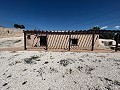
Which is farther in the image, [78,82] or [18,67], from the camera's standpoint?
[18,67]

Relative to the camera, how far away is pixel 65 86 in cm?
527

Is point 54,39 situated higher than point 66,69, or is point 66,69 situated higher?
point 54,39

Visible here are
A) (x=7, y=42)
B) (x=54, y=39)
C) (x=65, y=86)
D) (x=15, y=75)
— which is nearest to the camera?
(x=65, y=86)

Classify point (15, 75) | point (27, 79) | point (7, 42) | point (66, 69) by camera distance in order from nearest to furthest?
1. point (27, 79)
2. point (15, 75)
3. point (66, 69)
4. point (7, 42)

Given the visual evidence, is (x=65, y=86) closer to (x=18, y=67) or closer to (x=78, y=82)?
(x=78, y=82)

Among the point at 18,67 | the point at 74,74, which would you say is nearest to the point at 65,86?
the point at 74,74

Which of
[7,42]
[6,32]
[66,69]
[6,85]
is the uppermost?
[6,32]

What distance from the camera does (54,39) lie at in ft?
56.9

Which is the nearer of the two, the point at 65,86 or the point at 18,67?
the point at 65,86

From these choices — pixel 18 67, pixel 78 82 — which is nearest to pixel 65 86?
pixel 78 82

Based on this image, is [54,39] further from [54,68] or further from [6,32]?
[6,32]

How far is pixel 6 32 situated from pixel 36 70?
30480 mm

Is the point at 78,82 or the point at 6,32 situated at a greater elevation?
the point at 6,32

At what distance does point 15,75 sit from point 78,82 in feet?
14.0
